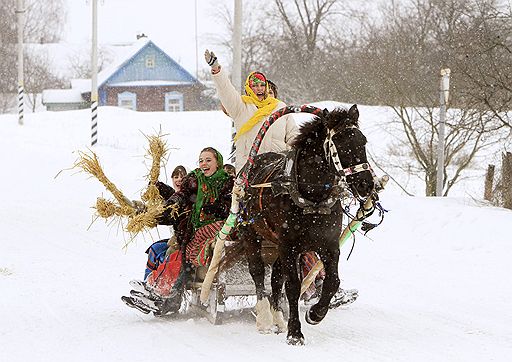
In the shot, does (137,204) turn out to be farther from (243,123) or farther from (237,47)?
(237,47)

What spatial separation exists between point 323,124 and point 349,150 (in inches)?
16.0

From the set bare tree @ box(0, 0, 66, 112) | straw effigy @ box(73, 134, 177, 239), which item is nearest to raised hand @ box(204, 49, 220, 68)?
straw effigy @ box(73, 134, 177, 239)

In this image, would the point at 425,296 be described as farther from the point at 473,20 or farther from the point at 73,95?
the point at 73,95

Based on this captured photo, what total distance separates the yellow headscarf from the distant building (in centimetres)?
4567

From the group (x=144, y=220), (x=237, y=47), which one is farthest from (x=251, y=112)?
(x=237, y=47)

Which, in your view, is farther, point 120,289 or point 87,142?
point 87,142

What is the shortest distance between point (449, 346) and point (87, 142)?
21.2 meters

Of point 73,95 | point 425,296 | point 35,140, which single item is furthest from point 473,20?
point 73,95

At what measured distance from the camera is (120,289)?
9367 millimetres

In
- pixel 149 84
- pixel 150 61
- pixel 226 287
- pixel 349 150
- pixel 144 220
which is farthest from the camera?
pixel 150 61

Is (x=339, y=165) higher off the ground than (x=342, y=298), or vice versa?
(x=339, y=165)

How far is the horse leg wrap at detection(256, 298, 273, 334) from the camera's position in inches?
280

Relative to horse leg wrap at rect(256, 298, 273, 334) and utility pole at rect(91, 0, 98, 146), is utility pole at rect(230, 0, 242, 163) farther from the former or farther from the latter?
utility pole at rect(91, 0, 98, 146)

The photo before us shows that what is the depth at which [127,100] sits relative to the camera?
5425cm
